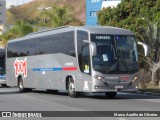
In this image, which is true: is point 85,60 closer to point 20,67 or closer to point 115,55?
point 115,55

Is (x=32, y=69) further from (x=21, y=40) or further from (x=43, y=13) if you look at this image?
(x=43, y=13)

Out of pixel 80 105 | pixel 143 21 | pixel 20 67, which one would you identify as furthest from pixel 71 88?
pixel 143 21

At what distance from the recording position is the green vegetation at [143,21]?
37.6 meters

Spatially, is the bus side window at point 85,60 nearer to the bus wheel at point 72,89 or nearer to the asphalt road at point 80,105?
the bus wheel at point 72,89

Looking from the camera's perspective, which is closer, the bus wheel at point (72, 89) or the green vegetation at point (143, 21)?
the bus wheel at point (72, 89)

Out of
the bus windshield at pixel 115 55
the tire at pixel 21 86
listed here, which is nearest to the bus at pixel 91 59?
the bus windshield at pixel 115 55

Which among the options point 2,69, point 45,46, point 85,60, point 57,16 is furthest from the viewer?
point 57,16

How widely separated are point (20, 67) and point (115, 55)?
36.2ft

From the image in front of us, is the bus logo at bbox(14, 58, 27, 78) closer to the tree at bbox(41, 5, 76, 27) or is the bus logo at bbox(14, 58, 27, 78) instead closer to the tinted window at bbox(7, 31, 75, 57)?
the tinted window at bbox(7, 31, 75, 57)

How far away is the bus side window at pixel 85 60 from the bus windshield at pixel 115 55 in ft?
1.49

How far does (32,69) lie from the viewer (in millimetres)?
31359

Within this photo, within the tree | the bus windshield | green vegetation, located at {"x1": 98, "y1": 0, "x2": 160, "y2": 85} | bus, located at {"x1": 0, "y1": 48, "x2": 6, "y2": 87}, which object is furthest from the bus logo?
the tree

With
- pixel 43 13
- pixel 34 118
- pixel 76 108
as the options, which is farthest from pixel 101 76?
pixel 43 13

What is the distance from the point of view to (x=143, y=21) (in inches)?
1711
